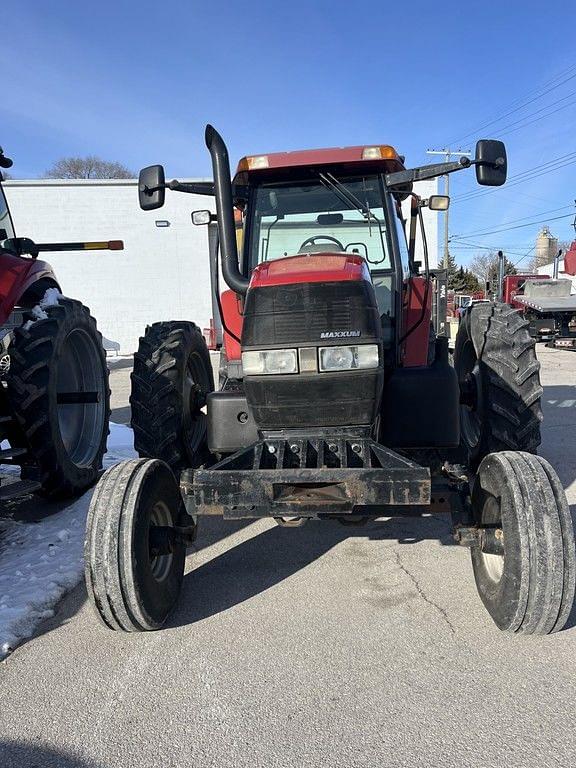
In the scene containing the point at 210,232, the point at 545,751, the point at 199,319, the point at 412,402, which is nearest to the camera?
the point at 545,751

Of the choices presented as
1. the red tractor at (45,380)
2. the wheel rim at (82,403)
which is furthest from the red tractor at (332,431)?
the wheel rim at (82,403)

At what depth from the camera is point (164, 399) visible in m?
3.64

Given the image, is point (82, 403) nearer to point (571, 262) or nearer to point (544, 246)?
point (571, 262)

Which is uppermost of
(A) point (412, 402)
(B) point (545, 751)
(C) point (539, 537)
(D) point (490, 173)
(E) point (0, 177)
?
(E) point (0, 177)

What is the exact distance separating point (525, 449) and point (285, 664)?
2.08m

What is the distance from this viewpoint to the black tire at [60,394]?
3.80 meters

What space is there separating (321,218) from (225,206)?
3.28 ft

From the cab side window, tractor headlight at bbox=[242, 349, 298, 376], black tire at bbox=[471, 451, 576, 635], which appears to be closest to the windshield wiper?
the cab side window

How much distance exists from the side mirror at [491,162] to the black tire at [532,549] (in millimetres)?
1558

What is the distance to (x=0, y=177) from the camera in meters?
4.80

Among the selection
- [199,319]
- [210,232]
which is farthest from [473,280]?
[210,232]

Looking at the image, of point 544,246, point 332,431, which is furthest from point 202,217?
point 544,246

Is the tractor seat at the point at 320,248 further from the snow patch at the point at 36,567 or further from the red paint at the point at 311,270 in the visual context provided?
the snow patch at the point at 36,567

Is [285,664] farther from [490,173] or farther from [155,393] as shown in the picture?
[490,173]
